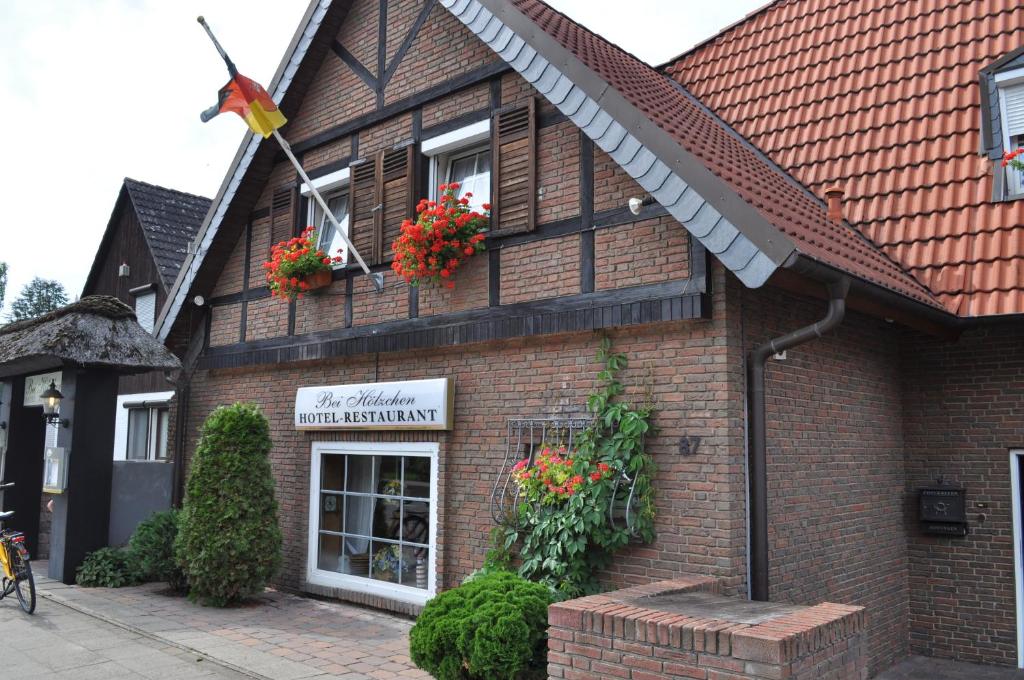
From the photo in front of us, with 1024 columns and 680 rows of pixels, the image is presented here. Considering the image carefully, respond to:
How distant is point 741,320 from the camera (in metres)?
6.66

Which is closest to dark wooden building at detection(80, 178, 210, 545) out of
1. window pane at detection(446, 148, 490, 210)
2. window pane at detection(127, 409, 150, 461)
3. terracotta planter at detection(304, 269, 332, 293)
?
window pane at detection(127, 409, 150, 461)

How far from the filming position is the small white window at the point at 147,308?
1769 centimetres

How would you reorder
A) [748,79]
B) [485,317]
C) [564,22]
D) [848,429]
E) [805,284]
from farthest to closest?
[748,79], [564,22], [485,317], [848,429], [805,284]

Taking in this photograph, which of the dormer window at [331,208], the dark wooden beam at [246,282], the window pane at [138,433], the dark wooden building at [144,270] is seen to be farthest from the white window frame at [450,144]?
the window pane at [138,433]

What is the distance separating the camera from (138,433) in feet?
56.6

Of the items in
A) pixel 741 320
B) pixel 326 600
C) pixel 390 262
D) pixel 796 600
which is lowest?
pixel 326 600

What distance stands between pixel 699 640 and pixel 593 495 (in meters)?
2.14

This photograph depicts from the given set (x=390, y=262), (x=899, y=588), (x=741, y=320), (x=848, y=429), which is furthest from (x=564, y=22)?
(x=899, y=588)

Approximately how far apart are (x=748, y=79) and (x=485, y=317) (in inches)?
189

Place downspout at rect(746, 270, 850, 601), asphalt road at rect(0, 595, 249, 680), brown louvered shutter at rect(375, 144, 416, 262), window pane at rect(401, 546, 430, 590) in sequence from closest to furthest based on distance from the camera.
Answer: downspout at rect(746, 270, 850, 601) < asphalt road at rect(0, 595, 249, 680) < window pane at rect(401, 546, 430, 590) < brown louvered shutter at rect(375, 144, 416, 262)

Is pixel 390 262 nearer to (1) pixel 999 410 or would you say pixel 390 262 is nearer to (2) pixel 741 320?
(2) pixel 741 320

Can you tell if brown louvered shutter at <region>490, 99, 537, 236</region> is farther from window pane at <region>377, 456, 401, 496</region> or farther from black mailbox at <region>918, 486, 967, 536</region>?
black mailbox at <region>918, 486, 967, 536</region>

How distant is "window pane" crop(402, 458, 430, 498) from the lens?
345 inches

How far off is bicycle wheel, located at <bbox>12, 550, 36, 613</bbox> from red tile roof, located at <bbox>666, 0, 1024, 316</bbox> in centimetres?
903
